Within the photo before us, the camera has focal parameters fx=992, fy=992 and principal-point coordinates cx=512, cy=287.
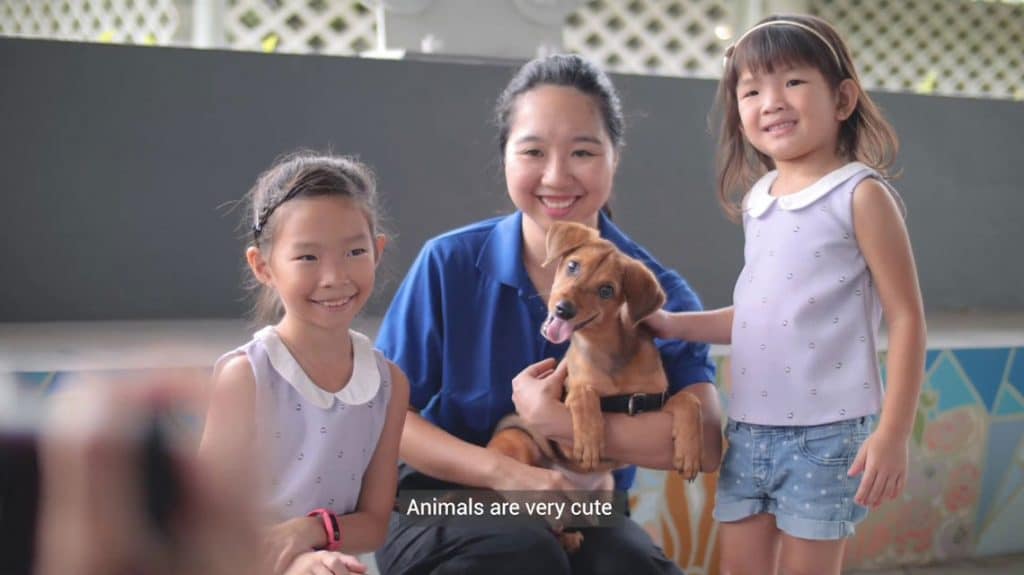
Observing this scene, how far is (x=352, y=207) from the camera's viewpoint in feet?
5.14

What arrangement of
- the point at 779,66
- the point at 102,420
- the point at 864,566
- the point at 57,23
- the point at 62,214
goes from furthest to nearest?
the point at 57,23, the point at 62,214, the point at 864,566, the point at 779,66, the point at 102,420

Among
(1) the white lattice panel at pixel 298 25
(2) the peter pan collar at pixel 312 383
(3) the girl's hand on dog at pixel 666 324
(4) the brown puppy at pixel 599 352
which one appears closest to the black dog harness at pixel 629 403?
(4) the brown puppy at pixel 599 352

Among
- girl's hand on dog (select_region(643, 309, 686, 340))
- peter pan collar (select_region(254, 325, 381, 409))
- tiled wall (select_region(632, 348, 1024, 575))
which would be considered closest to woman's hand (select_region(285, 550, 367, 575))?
peter pan collar (select_region(254, 325, 381, 409))

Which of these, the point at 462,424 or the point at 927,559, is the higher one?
the point at 462,424

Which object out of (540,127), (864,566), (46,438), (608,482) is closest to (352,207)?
(540,127)

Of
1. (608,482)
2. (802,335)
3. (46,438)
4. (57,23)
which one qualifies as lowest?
(608,482)

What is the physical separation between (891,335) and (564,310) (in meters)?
0.55

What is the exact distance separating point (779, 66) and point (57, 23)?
580cm

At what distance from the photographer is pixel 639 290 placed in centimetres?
165

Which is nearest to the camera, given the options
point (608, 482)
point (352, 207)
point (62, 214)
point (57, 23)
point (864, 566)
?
point (352, 207)

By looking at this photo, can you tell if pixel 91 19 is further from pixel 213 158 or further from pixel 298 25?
pixel 213 158

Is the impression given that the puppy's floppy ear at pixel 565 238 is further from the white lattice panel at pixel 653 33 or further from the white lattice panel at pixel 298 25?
the white lattice panel at pixel 653 33

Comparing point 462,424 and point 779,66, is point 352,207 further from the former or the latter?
point 779,66

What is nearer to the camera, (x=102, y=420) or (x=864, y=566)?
(x=102, y=420)
